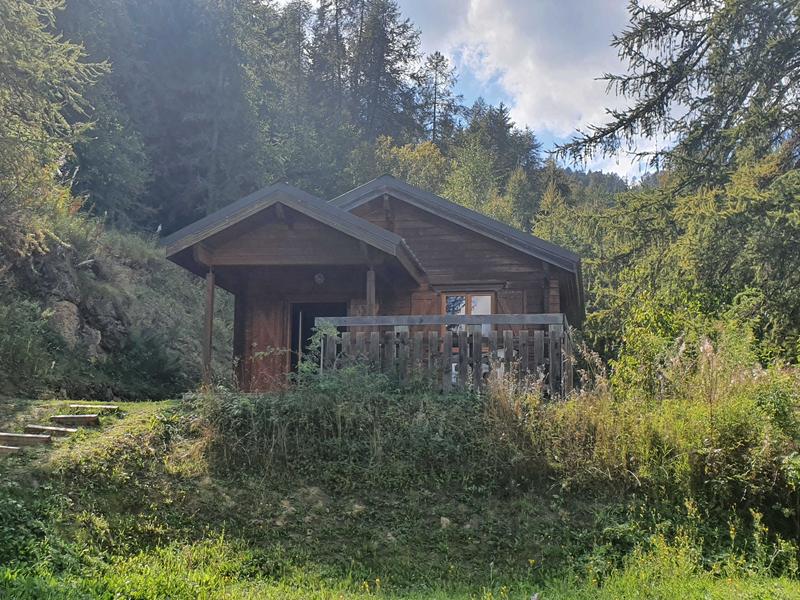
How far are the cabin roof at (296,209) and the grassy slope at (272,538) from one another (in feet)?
17.3

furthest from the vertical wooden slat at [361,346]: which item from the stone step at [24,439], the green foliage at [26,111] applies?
the green foliage at [26,111]

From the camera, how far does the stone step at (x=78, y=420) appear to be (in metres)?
10.2

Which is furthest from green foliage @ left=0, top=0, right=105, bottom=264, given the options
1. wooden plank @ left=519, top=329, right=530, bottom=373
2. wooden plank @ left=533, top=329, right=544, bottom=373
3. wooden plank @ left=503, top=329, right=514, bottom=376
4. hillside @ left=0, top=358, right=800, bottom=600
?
wooden plank @ left=533, top=329, right=544, bottom=373

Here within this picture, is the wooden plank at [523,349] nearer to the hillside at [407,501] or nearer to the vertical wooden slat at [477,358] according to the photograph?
the vertical wooden slat at [477,358]

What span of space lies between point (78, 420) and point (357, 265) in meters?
6.04

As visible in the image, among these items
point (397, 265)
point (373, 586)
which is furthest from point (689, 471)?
point (397, 265)

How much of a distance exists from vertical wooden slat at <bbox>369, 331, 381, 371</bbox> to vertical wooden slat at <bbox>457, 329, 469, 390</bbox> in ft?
3.89

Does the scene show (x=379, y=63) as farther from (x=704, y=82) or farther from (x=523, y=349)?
(x=523, y=349)

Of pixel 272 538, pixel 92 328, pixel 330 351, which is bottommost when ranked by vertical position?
pixel 272 538

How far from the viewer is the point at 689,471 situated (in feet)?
26.2

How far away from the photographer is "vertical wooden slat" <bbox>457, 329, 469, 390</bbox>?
1128 centimetres

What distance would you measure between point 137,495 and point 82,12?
29.1 m

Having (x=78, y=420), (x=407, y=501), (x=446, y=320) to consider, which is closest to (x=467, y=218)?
(x=446, y=320)

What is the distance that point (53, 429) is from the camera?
9.86m
